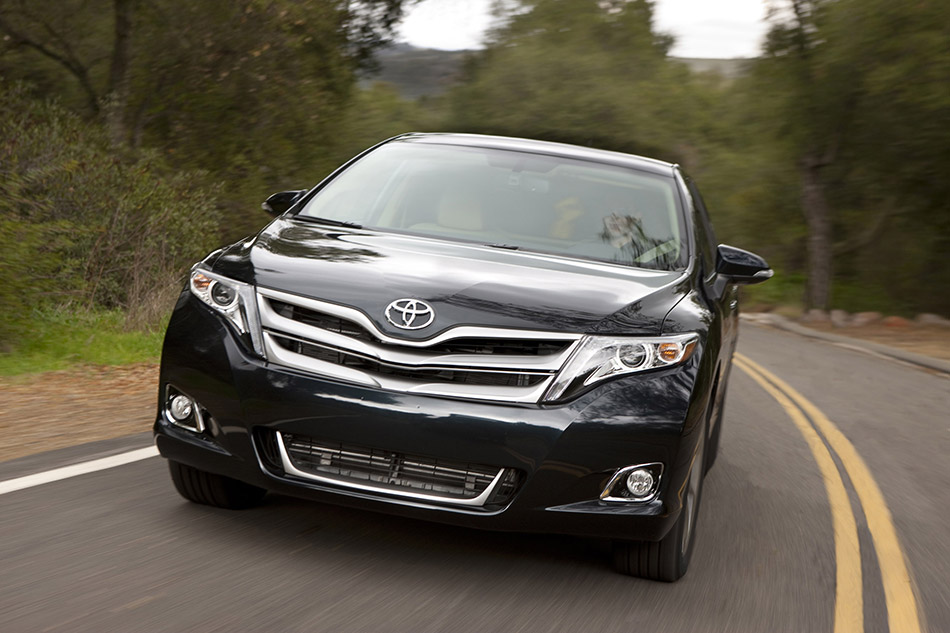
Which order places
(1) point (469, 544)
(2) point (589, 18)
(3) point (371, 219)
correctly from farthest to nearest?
1. (2) point (589, 18)
2. (3) point (371, 219)
3. (1) point (469, 544)

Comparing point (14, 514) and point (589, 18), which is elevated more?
point (14, 514)

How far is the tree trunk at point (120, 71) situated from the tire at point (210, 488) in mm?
14815

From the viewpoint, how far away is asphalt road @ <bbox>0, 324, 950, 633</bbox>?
362cm

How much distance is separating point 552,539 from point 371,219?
5.78ft

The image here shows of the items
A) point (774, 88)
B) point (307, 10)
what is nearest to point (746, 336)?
point (774, 88)

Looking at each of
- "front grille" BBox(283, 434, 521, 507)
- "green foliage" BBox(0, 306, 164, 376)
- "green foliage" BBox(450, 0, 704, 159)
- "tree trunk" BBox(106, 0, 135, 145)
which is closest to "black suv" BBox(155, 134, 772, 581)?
"front grille" BBox(283, 434, 521, 507)

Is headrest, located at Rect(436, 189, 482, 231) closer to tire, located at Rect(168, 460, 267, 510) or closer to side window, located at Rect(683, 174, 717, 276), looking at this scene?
side window, located at Rect(683, 174, 717, 276)

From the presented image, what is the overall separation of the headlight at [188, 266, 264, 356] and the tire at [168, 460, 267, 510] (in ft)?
2.41

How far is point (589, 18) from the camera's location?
45562 mm

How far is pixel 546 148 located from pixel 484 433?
2502 millimetres

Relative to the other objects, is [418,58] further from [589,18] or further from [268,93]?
[268,93]

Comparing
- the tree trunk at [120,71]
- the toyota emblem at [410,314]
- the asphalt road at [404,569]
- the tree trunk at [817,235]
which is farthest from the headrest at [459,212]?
the tree trunk at [817,235]

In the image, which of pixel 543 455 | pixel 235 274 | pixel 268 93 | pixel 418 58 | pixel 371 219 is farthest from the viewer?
pixel 418 58

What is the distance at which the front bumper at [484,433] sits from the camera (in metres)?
3.80
